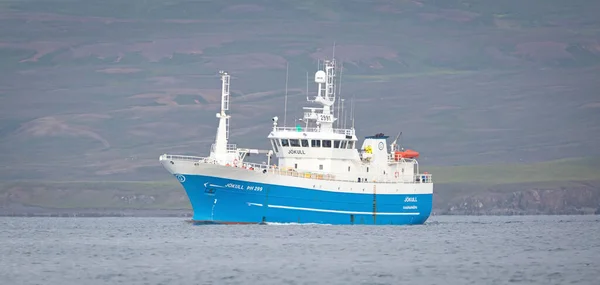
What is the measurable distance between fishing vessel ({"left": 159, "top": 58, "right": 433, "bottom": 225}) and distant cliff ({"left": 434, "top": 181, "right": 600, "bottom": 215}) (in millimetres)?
71505

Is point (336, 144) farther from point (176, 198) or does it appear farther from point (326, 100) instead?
point (176, 198)

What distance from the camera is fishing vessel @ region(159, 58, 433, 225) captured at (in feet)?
Answer: 308

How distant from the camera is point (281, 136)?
9850 centimetres

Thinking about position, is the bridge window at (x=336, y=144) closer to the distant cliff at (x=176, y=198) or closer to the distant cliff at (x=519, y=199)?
the distant cliff at (x=176, y=198)

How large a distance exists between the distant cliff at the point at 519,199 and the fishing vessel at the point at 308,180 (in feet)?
235

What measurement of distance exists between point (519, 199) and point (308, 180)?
93.2m

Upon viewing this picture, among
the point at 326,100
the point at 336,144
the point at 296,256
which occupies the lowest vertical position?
the point at 296,256

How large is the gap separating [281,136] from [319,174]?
4.12 metres

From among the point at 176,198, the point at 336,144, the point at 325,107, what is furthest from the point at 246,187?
the point at 176,198

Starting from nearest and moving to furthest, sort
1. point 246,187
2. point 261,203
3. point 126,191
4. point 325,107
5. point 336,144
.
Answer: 1. point 246,187
2. point 261,203
3. point 336,144
4. point 325,107
5. point 126,191

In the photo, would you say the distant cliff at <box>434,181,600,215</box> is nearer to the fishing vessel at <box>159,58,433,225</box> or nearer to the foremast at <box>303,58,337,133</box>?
the fishing vessel at <box>159,58,433,225</box>

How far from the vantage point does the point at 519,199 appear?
600 feet

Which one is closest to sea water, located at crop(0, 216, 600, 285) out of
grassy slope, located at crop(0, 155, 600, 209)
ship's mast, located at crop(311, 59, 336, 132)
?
ship's mast, located at crop(311, 59, 336, 132)

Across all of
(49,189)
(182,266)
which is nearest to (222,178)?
(182,266)
